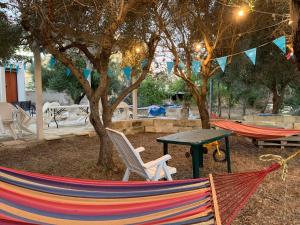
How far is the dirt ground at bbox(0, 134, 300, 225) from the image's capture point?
104 inches

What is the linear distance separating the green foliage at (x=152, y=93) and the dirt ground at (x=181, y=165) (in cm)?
609

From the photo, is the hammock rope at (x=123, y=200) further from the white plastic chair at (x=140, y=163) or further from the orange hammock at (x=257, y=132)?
the orange hammock at (x=257, y=132)

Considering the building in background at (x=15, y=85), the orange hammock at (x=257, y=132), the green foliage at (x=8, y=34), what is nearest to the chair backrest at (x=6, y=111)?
the green foliage at (x=8, y=34)

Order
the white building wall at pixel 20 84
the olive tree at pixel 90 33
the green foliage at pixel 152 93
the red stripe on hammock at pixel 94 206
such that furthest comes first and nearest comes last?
the white building wall at pixel 20 84 → the green foliage at pixel 152 93 → the olive tree at pixel 90 33 → the red stripe on hammock at pixel 94 206

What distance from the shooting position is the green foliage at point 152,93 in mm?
12719

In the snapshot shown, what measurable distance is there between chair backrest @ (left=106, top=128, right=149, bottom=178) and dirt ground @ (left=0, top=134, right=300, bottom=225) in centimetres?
75

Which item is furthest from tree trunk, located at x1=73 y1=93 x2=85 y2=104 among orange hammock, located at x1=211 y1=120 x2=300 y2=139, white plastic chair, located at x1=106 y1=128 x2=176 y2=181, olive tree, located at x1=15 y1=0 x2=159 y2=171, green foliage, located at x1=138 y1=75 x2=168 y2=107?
white plastic chair, located at x1=106 y1=128 x2=176 y2=181

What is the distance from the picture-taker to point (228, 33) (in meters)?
5.94

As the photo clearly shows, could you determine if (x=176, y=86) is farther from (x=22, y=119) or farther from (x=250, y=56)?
(x=22, y=119)

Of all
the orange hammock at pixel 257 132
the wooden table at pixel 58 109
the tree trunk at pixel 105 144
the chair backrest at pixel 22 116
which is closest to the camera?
the tree trunk at pixel 105 144

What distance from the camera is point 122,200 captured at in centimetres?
188

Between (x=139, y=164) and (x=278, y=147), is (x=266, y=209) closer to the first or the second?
(x=139, y=164)

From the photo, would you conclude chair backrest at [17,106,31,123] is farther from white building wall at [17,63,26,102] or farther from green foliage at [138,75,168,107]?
white building wall at [17,63,26,102]

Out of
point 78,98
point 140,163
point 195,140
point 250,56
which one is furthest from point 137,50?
point 78,98
